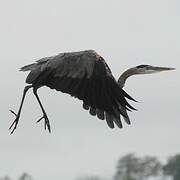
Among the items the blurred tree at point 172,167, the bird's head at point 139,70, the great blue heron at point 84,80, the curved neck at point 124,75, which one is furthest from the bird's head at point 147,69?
the blurred tree at point 172,167

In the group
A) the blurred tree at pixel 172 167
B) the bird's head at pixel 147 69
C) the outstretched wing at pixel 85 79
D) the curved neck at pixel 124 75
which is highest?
the outstretched wing at pixel 85 79

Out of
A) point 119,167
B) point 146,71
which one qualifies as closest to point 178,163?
point 119,167

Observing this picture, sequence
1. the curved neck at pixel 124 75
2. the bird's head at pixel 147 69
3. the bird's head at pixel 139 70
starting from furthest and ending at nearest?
the bird's head at pixel 147 69 → the bird's head at pixel 139 70 → the curved neck at pixel 124 75

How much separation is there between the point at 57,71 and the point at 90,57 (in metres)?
0.53

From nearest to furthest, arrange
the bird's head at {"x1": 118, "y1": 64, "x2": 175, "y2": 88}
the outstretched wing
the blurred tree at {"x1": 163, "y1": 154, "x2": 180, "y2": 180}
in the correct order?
the outstretched wing
the bird's head at {"x1": 118, "y1": 64, "x2": 175, "y2": 88}
the blurred tree at {"x1": 163, "y1": 154, "x2": 180, "y2": 180}

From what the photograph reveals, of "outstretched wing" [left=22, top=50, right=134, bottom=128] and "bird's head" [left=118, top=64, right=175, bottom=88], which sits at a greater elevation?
"outstretched wing" [left=22, top=50, right=134, bottom=128]

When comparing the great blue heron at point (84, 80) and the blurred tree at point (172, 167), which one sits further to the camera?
the blurred tree at point (172, 167)

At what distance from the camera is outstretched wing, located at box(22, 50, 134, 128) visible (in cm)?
1598

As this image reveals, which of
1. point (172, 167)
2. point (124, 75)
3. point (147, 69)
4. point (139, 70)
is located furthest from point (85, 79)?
point (172, 167)

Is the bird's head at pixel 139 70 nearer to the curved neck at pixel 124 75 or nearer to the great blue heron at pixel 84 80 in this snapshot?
the curved neck at pixel 124 75

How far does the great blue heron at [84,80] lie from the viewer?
16.0m

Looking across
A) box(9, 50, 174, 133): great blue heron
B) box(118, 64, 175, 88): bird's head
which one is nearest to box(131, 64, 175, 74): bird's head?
box(118, 64, 175, 88): bird's head

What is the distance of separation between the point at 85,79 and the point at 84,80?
0.07ft

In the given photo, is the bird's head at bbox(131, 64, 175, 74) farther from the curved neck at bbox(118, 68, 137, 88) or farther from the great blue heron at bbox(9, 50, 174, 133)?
the great blue heron at bbox(9, 50, 174, 133)
